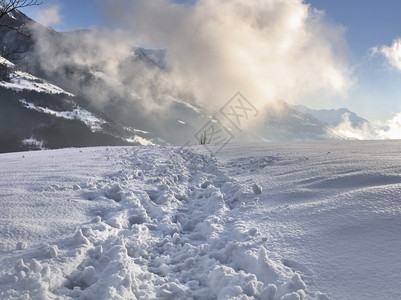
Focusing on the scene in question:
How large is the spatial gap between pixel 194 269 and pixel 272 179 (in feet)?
15.2

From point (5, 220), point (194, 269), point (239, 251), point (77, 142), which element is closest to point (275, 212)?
point (239, 251)

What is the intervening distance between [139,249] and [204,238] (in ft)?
3.81

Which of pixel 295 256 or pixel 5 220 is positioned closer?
pixel 295 256

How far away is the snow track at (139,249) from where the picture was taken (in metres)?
3.00

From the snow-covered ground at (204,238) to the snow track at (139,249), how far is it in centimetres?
2

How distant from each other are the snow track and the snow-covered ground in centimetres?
2

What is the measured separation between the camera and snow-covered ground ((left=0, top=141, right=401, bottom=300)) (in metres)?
3.01

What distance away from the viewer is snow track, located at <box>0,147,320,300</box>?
300 cm

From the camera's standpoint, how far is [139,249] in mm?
4066

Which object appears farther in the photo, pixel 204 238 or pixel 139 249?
pixel 204 238

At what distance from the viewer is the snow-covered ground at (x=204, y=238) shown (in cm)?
301

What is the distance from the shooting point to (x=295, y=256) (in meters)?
3.63

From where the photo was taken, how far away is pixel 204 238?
463 cm

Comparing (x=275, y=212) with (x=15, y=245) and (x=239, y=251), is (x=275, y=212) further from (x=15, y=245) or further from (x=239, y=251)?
(x=15, y=245)
